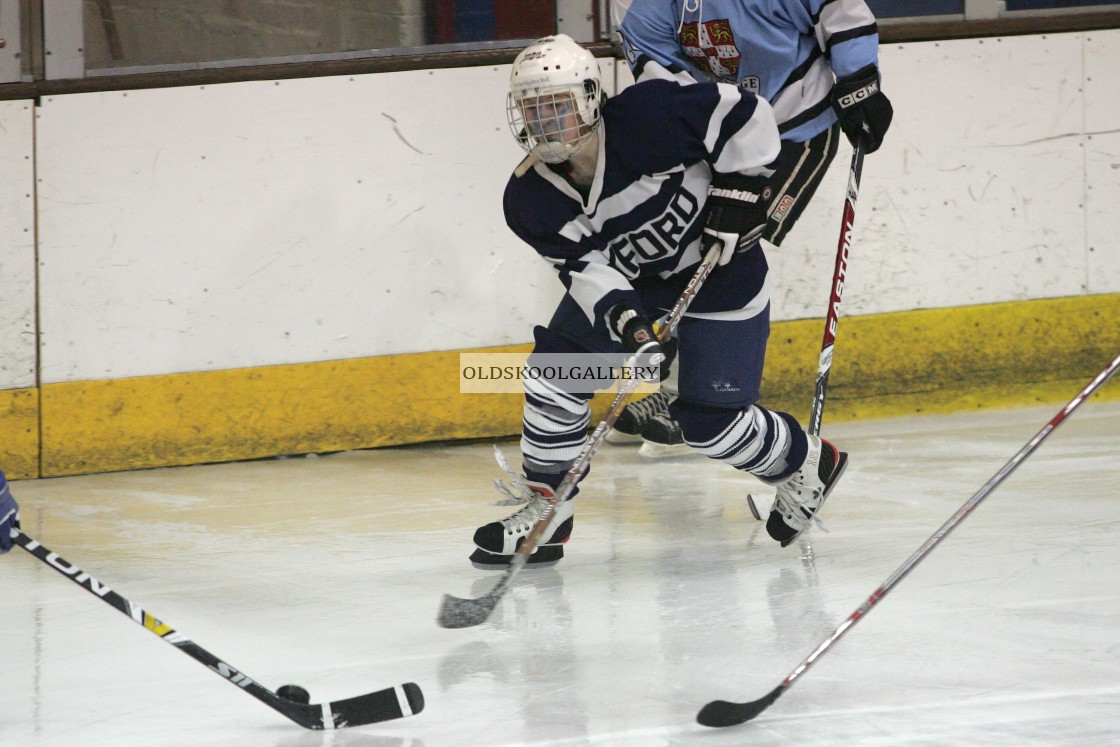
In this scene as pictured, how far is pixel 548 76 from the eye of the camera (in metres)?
2.30

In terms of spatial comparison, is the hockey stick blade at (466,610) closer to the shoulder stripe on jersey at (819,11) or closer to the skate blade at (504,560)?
the skate blade at (504,560)

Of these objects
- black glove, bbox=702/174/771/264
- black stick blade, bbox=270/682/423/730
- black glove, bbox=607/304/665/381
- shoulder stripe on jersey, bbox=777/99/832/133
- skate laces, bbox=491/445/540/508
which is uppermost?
shoulder stripe on jersey, bbox=777/99/832/133

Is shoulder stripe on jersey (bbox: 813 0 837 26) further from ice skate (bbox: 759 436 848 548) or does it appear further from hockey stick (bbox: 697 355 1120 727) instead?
hockey stick (bbox: 697 355 1120 727)

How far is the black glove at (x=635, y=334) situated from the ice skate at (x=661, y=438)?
1.17 m

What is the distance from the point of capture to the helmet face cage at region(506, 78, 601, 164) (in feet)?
7.55

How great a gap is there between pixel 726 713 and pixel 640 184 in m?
1.05

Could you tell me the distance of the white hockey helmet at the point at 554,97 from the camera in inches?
90.7

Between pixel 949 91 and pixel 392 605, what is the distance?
7.85 feet

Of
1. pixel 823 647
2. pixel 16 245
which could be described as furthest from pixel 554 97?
pixel 16 245

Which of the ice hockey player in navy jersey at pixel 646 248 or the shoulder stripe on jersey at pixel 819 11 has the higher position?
the shoulder stripe on jersey at pixel 819 11

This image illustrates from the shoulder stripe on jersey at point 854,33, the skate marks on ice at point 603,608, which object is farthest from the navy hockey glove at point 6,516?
the shoulder stripe on jersey at point 854,33

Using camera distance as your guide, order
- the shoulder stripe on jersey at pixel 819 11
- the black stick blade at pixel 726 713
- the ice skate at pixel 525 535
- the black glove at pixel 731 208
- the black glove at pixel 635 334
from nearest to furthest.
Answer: the black stick blade at pixel 726 713 → the black glove at pixel 635 334 → the black glove at pixel 731 208 → the ice skate at pixel 525 535 → the shoulder stripe on jersey at pixel 819 11

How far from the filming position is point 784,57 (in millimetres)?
3057

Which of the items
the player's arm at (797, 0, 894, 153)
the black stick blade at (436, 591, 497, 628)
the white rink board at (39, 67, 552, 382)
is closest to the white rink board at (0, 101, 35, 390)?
the white rink board at (39, 67, 552, 382)
